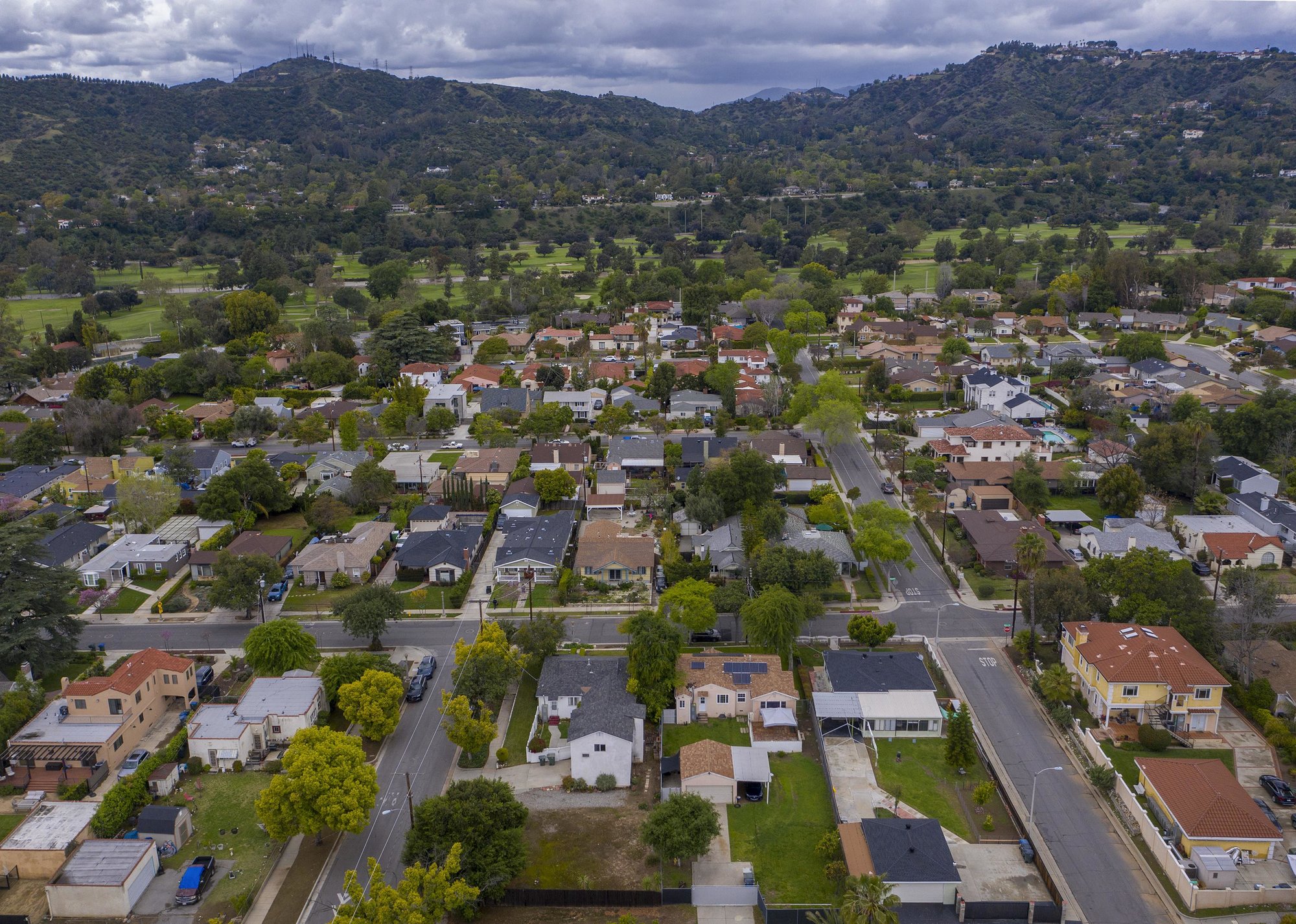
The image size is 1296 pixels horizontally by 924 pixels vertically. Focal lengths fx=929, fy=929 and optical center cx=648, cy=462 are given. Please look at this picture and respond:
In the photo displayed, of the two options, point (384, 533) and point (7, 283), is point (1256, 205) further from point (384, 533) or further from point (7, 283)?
point (7, 283)

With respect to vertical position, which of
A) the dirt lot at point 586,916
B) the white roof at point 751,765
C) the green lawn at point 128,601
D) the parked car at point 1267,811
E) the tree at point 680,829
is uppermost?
the tree at point 680,829

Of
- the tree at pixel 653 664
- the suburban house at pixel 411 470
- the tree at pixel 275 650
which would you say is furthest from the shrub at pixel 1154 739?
the suburban house at pixel 411 470

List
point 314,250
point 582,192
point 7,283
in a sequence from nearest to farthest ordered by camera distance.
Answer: point 7,283
point 314,250
point 582,192

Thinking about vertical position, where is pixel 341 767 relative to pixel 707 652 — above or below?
above

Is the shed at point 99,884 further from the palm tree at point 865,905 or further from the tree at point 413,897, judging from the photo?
the palm tree at point 865,905

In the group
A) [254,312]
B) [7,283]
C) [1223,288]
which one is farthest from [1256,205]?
[7,283]

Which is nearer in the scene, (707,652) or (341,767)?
(341,767)

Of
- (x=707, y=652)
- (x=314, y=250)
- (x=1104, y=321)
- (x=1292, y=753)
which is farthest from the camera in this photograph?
(x=314, y=250)
